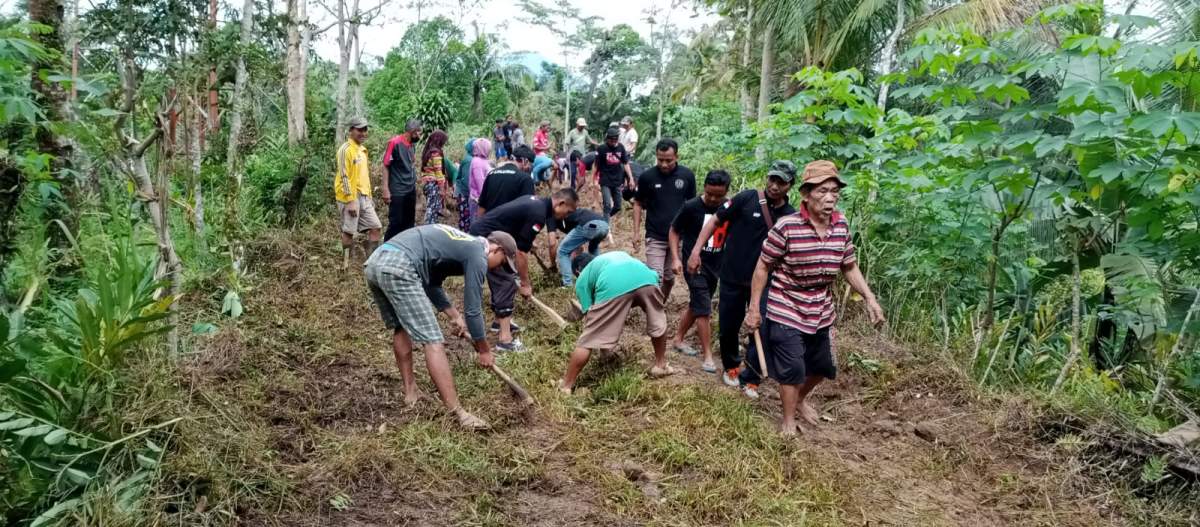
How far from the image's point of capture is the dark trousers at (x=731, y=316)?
17.2 feet

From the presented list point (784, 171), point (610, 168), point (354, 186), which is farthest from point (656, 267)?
point (610, 168)

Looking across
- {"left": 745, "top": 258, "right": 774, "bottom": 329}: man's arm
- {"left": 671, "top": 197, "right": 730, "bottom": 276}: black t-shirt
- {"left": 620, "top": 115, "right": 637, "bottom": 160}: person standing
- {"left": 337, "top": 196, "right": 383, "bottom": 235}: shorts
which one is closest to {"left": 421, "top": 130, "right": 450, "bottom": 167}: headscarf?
{"left": 337, "top": 196, "right": 383, "bottom": 235}: shorts

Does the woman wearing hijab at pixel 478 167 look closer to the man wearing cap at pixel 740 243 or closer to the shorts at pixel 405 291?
the man wearing cap at pixel 740 243

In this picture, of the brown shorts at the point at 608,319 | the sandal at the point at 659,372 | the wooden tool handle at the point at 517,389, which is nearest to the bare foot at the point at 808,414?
the sandal at the point at 659,372

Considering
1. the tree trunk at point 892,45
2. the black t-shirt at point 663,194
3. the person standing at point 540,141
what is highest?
the tree trunk at point 892,45

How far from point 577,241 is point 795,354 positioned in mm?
3252

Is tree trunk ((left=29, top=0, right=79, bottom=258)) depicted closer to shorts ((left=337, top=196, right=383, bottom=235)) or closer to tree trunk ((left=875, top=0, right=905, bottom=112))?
shorts ((left=337, top=196, right=383, bottom=235))

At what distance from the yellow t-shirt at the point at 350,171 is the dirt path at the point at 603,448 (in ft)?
5.90

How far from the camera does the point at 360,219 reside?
24.7 ft

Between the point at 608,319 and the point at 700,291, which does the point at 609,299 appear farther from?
the point at 700,291

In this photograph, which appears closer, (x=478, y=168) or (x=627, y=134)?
(x=478, y=168)

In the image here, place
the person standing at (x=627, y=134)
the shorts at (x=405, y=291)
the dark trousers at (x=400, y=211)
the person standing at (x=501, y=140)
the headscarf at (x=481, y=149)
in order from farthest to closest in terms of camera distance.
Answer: the person standing at (x=501, y=140) → the person standing at (x=627, y=134) → the headscarf at (x=481, y=149) → the dark trousers at (x=400, y=211) → the shorts at (x=405, y=291)

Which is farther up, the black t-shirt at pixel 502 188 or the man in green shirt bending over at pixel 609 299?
the black t-shirt at pixel 502 188

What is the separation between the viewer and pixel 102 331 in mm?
3225
